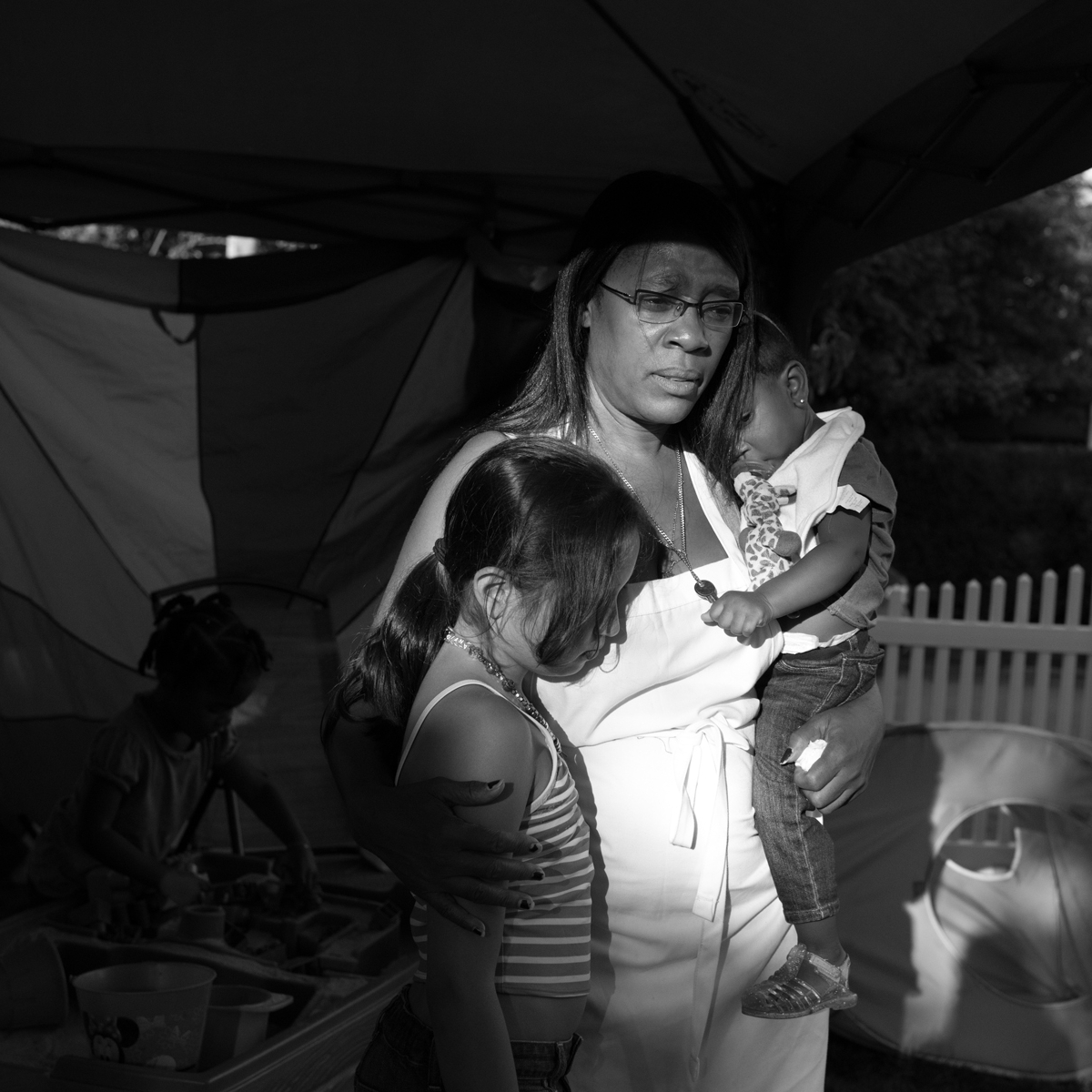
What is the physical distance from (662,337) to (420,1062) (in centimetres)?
102

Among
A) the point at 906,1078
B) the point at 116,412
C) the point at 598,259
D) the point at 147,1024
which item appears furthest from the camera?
the point at 116,412

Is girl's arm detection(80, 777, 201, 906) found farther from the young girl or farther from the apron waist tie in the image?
the apron waist tie

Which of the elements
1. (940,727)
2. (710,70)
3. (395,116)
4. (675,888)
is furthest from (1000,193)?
(675,888)

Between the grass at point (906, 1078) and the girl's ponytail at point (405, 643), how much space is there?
111 inches

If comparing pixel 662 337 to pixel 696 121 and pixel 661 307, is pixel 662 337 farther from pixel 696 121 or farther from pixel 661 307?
pixel 696 121

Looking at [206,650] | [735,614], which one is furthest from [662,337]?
[206,650]

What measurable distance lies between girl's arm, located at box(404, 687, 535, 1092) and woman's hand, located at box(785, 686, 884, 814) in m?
0.60

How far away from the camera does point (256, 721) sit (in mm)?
4648

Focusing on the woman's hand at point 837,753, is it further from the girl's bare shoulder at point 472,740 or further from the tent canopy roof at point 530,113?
the tent canopy roof at point 530,113

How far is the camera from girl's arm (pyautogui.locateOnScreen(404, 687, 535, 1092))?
4.45 feet

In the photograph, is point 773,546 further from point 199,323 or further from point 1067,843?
point 199,323

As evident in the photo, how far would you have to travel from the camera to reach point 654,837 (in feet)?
5.44

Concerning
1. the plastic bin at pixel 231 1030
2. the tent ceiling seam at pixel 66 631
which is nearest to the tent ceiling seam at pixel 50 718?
the tent ceiling seam at pixel 66 631

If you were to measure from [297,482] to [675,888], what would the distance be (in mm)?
3356
